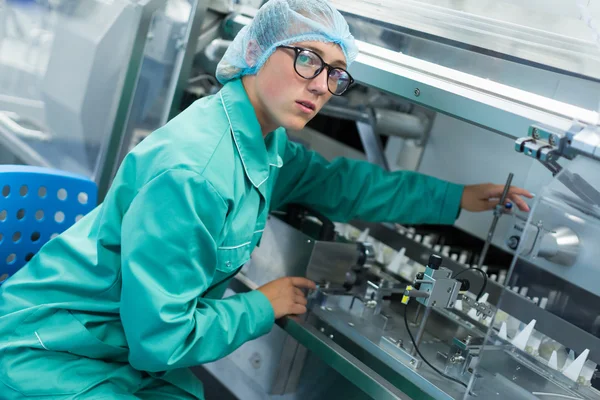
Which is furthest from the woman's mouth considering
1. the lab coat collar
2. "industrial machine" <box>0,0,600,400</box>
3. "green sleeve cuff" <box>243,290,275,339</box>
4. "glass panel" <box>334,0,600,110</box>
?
"green sleeve cuff" <box>243,290,275,339</box>

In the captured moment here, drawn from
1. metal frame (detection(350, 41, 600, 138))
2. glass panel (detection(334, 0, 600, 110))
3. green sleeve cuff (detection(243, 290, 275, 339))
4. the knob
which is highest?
glass panel (detection(334, 0, 600, 110))

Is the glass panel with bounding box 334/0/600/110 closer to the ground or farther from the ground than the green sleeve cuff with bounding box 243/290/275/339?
farther from the ground

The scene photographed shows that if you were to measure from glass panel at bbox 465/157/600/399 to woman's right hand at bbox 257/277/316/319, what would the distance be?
0.43 metres

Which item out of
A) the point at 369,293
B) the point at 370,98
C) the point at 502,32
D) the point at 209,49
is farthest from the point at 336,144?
the point at 502,32

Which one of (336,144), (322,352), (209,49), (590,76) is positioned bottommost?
(322,352)

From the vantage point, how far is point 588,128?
3.53 ft

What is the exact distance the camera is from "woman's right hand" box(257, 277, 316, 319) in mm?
1465

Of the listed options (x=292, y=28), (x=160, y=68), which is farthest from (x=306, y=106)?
(x=160, y=68)

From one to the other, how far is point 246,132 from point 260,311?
15.0 inches

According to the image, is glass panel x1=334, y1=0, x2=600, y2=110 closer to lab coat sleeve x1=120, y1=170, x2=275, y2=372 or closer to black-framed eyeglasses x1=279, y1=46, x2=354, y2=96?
black-framed eyeglasses x1=279, y1=46, x2=354, y2=96

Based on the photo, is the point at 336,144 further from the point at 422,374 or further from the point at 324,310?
the point at 422,374

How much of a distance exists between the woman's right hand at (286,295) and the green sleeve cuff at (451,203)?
432 mm

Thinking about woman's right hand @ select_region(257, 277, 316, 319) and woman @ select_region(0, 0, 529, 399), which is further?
woman's right hand @ select_region(257, 277, 316, 319)

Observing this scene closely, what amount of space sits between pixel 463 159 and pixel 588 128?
111 cm
